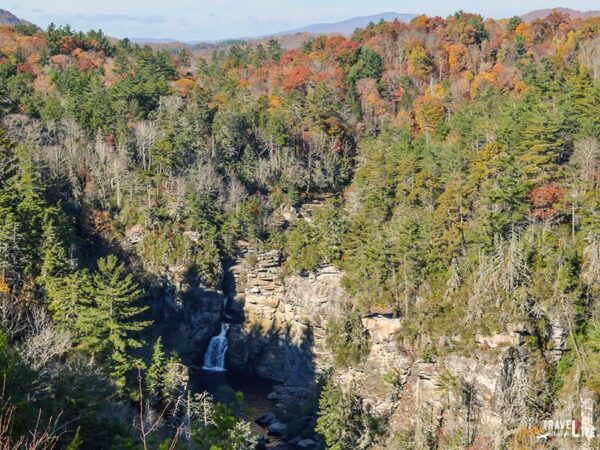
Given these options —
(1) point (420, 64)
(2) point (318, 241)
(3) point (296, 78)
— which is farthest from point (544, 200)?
(3) point (296, 78)

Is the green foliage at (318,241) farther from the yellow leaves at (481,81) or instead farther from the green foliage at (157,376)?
the yellow leaves at (481,81)

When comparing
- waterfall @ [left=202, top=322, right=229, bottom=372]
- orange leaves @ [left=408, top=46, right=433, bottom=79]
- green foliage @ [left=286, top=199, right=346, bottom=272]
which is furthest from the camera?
orange leaves @ [left=408, top=46, right=433, bottom=79]

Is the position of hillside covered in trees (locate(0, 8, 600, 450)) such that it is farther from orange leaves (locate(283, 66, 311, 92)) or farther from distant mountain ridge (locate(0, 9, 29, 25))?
distant mountain ridge (locate(0, 9, 29, 25))

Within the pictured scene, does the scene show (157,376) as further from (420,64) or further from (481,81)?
(420,64)

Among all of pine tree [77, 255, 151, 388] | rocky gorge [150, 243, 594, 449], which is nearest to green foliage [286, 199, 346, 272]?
rocky gorge [150, 243, 594, 449]

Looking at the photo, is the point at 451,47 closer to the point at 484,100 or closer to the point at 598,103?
the point at 484,100
